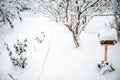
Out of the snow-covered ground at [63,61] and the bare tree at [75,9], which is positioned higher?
the bare tree at [75,9]

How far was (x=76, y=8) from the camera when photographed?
924 centimetres

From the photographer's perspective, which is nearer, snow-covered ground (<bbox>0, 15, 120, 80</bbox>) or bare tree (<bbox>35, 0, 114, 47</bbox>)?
snow-covered ground (<bbox>0, 15, 120, 80</bbox>)

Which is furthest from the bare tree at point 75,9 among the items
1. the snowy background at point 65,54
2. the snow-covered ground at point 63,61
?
the snow-covered ground at point 63,61

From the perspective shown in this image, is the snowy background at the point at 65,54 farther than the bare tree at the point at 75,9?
No

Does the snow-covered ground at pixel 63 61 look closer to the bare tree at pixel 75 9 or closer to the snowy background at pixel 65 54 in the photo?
the snowy background at pixel 65 54

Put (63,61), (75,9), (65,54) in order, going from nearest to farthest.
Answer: (63,61) < (65,54) < (75,9)

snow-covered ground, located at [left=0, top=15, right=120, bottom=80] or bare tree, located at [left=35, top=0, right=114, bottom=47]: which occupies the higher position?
bare tree, located at [left=35, top=0, right=114, bottom=47]

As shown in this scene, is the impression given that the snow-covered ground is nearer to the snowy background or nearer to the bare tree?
the snowy background

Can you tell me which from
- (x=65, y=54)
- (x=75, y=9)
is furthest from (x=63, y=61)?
(x=75, y=9)

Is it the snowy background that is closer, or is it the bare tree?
the snowy background

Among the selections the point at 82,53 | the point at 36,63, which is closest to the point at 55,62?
the point at 36,63

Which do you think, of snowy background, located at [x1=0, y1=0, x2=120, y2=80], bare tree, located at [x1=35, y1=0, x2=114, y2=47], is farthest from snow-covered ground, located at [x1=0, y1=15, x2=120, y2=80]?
bare tree, located at [x1=35, y1=0, x2=114, y2=47]

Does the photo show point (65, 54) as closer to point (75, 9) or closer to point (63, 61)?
point (63, 61)

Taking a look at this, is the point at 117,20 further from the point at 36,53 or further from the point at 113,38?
the point at 36,53
